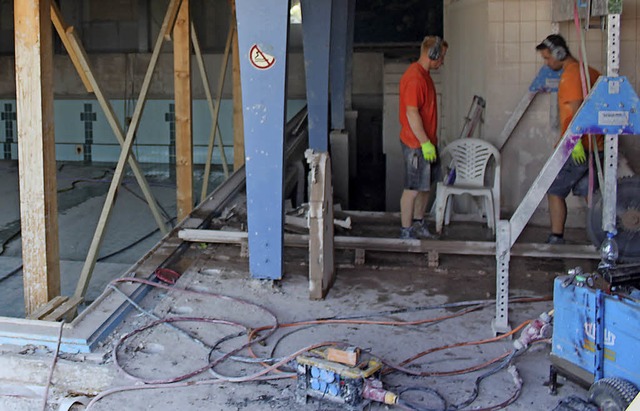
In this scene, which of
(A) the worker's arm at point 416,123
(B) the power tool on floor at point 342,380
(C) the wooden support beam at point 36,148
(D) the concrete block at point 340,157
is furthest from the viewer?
(D) the concrete block at point 340,157

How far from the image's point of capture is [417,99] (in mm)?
6098

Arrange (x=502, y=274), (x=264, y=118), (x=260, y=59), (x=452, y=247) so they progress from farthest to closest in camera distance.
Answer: (x=452, y=247)
(x=264, y=118)
(x=260, y=59)
(x=502, y=274)

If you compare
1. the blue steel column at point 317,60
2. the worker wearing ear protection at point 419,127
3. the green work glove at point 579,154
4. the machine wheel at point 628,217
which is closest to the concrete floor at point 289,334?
the worker wearing ear protection at point 419,127

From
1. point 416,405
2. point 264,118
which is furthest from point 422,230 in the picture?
point 416,405

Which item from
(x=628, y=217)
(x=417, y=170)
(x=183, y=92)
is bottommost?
(x=628, y=217)

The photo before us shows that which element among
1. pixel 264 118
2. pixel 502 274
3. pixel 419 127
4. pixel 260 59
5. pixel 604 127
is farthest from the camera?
pixel 419 127

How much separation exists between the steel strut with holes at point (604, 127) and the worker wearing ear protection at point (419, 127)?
2.01 m

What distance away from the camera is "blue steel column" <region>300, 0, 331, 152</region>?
7.40 meters

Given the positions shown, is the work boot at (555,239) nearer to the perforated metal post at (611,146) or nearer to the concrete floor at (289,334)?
the concrete floor at (289,334)

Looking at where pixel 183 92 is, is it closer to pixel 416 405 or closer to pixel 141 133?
pixel 416 405

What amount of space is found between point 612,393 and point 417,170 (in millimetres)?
3364

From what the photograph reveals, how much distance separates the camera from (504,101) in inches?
286

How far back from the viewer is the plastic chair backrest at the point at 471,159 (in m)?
6.84

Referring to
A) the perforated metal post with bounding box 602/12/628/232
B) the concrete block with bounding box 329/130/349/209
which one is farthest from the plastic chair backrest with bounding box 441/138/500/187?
the concrete block with bounding box 329/130/349/209
